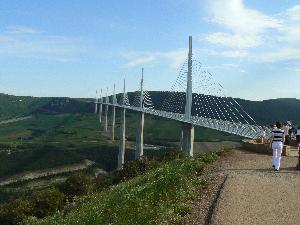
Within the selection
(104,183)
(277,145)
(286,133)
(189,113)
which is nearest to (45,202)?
(104,183)

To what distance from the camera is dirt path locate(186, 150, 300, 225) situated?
10.1m

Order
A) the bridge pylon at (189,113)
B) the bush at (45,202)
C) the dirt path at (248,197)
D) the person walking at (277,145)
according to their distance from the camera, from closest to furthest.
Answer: the dirt path at (248,197) → the person walking at (277,145) → the bush at (45,202) → the bridge pylon at (189,113)

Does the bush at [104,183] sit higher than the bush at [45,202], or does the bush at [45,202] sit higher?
the bush at [104,183]

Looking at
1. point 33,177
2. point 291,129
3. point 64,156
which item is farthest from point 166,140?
point 291,129

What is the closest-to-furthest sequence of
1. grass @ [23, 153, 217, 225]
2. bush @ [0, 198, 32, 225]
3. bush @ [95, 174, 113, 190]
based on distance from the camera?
grass @ [23, 153, 217, 225], bush @ [95, 174, 113, 190], bush @ [0, 198, 32, 225]

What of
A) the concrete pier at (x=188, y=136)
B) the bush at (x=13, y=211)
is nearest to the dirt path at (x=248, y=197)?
the bush at (x=13, y=211)

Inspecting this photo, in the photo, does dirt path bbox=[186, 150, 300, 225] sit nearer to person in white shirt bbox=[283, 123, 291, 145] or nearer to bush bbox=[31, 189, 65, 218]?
person in white shirt bbox=[283, 123, 291, 145]

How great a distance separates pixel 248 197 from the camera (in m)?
11.9

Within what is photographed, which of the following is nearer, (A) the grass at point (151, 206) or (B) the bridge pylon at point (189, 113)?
(A) the grass at point (151, 206)

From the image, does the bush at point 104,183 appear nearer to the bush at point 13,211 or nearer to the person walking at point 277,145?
the bush at point 13,211

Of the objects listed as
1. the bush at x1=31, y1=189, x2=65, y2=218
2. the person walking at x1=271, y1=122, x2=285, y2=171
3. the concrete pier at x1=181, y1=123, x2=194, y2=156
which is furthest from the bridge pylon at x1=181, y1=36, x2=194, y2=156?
the person walking at x1=271, y1=122, x2=285, y2=171

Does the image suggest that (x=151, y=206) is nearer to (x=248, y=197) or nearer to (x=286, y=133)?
(x=248, y=197)

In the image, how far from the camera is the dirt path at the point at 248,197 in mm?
10086

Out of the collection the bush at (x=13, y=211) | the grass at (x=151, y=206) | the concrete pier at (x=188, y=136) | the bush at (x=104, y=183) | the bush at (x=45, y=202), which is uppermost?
the grass at (x=151, y=206)
